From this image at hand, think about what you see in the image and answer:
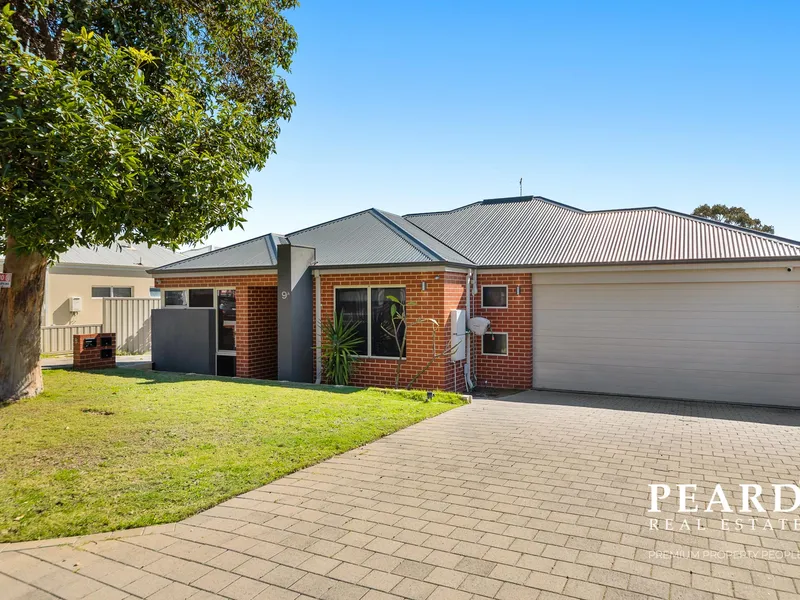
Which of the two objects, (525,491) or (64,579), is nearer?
(64,579)

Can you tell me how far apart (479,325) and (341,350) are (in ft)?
9.82

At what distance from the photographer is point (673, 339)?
→ 10.9 m

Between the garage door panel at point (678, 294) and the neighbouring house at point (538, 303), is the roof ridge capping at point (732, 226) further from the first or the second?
the garage door panel at point (678, 294)

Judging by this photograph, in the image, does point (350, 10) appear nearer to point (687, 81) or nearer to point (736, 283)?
point (687, 81)

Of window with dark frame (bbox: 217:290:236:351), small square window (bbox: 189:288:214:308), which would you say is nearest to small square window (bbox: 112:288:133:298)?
small square window (bbox: 189:288:214:308)

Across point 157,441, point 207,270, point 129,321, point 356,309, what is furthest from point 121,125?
point 129,321

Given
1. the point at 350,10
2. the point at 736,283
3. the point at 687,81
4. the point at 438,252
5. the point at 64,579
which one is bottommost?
the point at 64,579

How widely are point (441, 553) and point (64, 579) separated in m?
2.51

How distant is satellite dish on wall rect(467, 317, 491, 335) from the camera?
38.8 feet

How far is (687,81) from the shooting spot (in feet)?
37.8

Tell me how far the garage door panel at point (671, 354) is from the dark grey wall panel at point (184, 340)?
7.71 m

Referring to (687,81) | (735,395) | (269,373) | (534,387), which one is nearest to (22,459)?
(269,373)

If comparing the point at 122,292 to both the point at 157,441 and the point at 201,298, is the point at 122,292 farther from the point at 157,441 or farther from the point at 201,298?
the point at 157,441

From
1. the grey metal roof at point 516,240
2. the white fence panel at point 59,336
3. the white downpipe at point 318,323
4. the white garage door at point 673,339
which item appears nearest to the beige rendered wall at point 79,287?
the white fence panel at point 59,336
